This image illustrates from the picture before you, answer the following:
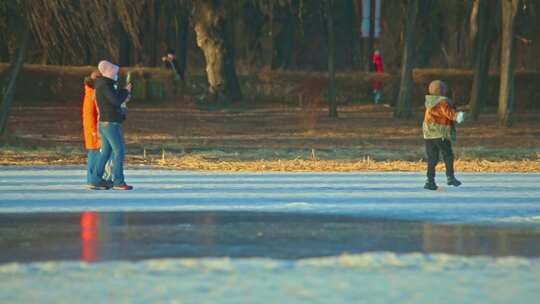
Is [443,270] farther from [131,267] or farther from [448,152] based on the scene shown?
[448,152]

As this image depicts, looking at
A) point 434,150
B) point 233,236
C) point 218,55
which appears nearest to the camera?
point 233,236

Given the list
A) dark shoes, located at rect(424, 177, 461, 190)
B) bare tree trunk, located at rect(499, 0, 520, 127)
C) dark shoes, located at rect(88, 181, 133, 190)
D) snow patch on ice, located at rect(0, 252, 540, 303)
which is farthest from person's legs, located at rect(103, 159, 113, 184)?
bare tree trunk, located at rect(499, 0, 520, 127)

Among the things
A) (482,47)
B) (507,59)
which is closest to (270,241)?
(507,59)

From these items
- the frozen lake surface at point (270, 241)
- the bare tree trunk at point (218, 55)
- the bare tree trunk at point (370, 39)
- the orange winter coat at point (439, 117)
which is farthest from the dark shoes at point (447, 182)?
the bare tree trunk at point (370, 39)

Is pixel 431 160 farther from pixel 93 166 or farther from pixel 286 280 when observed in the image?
pixel 286 280

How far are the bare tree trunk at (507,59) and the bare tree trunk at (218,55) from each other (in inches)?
465

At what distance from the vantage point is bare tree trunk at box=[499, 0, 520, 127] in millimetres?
35312

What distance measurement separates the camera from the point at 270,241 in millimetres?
12164

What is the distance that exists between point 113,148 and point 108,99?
2.03 feet

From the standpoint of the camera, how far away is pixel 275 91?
48.2 meters

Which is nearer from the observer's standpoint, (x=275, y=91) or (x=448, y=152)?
(x=448, y=152)

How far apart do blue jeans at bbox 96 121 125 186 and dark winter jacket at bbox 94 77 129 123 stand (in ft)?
0.32

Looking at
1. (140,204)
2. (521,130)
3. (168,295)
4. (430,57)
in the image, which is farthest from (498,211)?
(430,57)

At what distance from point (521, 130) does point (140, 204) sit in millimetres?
21068
